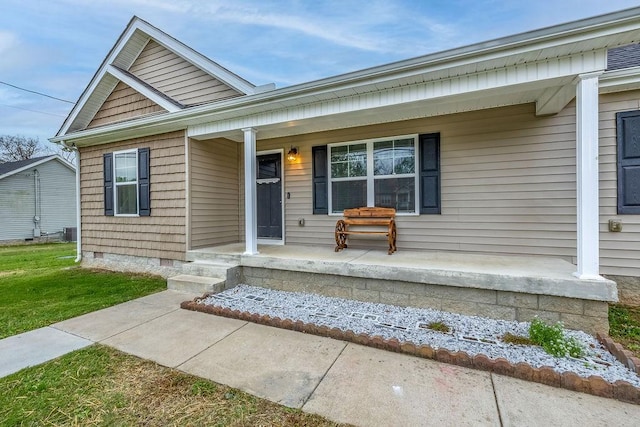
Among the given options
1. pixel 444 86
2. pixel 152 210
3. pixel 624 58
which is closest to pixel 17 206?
pixel 152 210

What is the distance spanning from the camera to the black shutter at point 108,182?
6.14m

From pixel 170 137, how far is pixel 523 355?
607 cm

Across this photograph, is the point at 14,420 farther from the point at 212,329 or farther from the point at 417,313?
the point at 417,313

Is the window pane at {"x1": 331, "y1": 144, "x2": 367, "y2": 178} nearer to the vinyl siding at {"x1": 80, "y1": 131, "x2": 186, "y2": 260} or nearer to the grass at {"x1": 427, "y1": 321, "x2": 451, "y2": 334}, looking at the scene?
the vinyl siding at {"x1": 80, "y1": 131, "x2": 186, "y2": 260}

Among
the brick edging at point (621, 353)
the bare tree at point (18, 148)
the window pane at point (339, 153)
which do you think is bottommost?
the brick edging at point (621, 353)

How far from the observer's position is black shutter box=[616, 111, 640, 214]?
146 inches

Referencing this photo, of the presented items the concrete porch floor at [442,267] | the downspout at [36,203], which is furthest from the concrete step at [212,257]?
the downspout at [36,203]

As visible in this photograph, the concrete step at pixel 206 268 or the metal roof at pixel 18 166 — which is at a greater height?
the metal roof at pixel 18 166

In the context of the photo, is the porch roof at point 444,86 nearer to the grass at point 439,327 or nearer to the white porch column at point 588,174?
the white porch column at point 588,174

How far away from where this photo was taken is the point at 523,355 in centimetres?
248

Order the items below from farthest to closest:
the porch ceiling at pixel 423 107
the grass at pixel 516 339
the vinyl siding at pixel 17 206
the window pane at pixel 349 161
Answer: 1. the vinyl siding at pixel 17 206
2. the window pane at pixel 349 161
3. the porch ceiling at pixel 423 107
4. the grass at pixel 516 339

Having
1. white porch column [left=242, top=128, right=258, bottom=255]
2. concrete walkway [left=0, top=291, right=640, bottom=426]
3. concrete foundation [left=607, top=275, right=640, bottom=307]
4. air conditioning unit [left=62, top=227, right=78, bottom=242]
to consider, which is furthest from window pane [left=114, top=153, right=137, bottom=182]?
air conditioning unit [left=62, top=227, right=78, bottom=242]

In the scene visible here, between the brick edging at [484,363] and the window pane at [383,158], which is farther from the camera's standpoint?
the window pane at [383,158]

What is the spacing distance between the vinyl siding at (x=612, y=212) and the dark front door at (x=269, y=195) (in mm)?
5104
